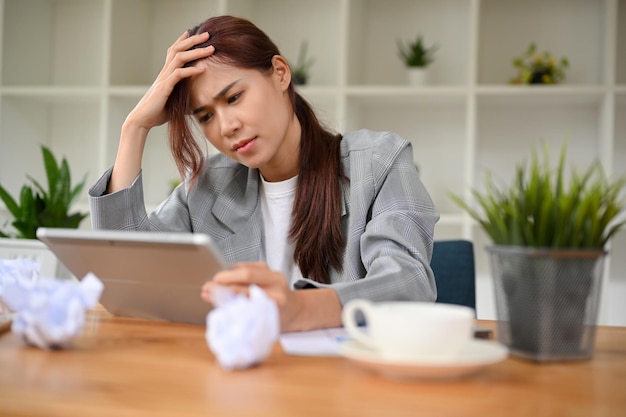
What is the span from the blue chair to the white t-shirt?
16.5 inches

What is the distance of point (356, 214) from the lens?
1578mm

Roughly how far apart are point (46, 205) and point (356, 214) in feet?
5.59

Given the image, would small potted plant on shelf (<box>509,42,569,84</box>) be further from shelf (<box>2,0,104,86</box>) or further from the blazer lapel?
shelf (<box>2,0,104,86</box>)

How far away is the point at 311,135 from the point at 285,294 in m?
0.80

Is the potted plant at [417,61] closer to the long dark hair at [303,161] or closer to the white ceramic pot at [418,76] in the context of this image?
the white ceramic pot at [418,76]

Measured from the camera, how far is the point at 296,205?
1.70 metres

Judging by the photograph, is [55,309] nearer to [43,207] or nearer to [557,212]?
[557,212]

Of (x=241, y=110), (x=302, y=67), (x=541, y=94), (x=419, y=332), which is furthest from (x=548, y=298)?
(x=302, y=67)

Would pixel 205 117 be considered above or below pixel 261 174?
above

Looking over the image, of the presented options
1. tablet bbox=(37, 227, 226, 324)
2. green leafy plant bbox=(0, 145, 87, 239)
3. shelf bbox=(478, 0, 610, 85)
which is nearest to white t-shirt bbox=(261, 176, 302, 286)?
tablet bbox=(37, 227, 226, 324)

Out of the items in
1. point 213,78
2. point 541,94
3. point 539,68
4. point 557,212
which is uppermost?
point 539,68

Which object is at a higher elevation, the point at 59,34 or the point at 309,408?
the point at 59,34

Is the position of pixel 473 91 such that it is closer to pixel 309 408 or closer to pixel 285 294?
pixel 285 294

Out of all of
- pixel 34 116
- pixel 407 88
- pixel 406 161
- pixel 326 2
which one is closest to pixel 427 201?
pixel 406 161
